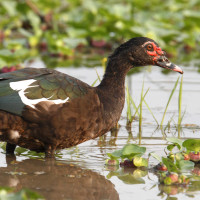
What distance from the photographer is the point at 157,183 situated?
4793mm

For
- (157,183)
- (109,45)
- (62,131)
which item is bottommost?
(157,183)

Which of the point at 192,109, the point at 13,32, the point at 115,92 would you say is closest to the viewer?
the point at 115,92

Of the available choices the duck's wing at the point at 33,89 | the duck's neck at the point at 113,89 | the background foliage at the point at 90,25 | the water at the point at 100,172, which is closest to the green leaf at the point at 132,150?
the water at the point at 100,172

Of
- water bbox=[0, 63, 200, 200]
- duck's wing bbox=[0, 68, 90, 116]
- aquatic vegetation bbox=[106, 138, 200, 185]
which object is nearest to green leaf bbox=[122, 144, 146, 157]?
aquatic vegetation bbox=[106, 138, 200, 185]

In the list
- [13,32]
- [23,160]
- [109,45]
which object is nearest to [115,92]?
[23,160]

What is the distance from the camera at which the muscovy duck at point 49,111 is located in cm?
531

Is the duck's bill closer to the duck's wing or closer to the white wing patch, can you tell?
the duck's wing

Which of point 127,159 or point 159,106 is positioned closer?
point 127,159

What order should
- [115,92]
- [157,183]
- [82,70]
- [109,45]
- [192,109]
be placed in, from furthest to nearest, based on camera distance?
[109,45] < [82,70] < [192,109] < [115,92] < [157,183]

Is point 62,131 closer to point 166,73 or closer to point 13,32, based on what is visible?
point 166,73

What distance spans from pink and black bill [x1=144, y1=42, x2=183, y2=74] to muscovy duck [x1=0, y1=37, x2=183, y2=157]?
69cm

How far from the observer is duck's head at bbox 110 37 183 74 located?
5.97 m

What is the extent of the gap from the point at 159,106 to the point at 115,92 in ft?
5.92

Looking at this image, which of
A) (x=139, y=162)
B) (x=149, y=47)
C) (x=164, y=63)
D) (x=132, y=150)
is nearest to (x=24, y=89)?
(x=132, y=150)
